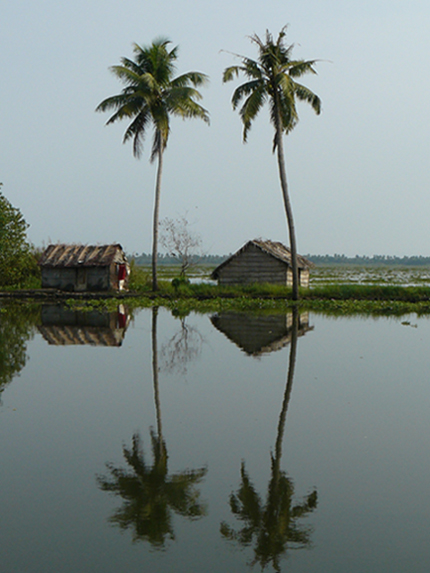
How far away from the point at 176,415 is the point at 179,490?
2.89 meters

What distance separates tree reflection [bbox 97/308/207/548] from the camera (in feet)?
17.9

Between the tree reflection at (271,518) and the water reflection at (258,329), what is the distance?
860cm

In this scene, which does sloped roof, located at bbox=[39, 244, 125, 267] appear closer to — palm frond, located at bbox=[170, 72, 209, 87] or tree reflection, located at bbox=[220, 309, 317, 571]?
palm frond, located at bbox=[170, 72, 209, 87]

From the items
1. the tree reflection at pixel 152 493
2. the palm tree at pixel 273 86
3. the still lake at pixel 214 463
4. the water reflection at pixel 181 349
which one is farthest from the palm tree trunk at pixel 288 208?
the tree reflection at pixel 152 493

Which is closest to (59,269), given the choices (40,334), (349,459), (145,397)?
(40,334)

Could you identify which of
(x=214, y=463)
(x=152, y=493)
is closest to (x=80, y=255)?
(x=214, y=463)

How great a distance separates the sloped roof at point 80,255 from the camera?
125ft

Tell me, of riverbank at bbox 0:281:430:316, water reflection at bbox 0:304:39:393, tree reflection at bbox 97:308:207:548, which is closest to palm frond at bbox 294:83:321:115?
riverbank at bbox 0:281:430:316

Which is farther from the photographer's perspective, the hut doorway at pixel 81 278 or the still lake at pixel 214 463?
the hut doorway at pixel 81 278

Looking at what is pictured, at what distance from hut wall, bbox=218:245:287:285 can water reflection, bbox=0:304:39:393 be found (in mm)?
12703

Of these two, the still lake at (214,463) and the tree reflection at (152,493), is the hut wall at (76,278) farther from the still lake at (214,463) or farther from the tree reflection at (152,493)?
the tree reflection at (152,493)

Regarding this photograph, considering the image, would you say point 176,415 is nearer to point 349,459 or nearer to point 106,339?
point 349,459

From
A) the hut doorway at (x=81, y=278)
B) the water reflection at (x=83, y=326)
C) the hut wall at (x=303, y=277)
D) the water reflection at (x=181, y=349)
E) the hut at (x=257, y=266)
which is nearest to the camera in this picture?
the water reflection at (x=181, y=349)

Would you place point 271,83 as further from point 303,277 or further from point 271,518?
point 271,518
